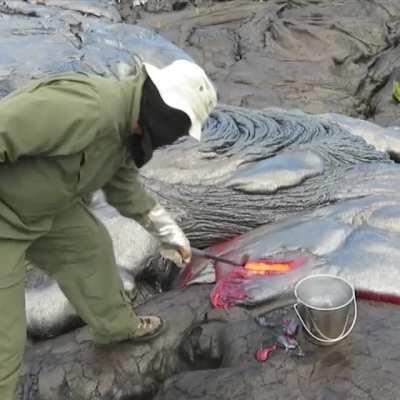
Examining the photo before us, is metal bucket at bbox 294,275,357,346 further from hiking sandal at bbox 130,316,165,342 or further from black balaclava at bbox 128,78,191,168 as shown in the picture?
black balaclava at bbox 128,78,191,168

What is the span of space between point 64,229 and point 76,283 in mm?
263

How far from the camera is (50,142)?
88.2 inches

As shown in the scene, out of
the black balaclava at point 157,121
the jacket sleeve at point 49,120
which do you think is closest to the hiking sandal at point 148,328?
the black balaclava at point 157,121

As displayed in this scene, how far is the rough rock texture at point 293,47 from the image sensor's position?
7.05m

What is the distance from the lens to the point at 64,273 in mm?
2748

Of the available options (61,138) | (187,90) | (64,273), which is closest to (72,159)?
(61,138)

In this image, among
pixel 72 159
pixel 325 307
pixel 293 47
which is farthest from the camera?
pixel 293 47

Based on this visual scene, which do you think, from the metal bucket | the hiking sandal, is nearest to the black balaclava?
the metal bucket

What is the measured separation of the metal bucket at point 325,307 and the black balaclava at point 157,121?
0.81 meters

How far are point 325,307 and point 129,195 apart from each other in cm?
88

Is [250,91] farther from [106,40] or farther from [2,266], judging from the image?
[2,266]

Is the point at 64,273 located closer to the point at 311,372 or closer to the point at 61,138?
the point at 61,138

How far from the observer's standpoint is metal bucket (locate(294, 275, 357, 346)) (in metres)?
2.62

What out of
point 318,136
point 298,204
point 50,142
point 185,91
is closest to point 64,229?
point 50,142
